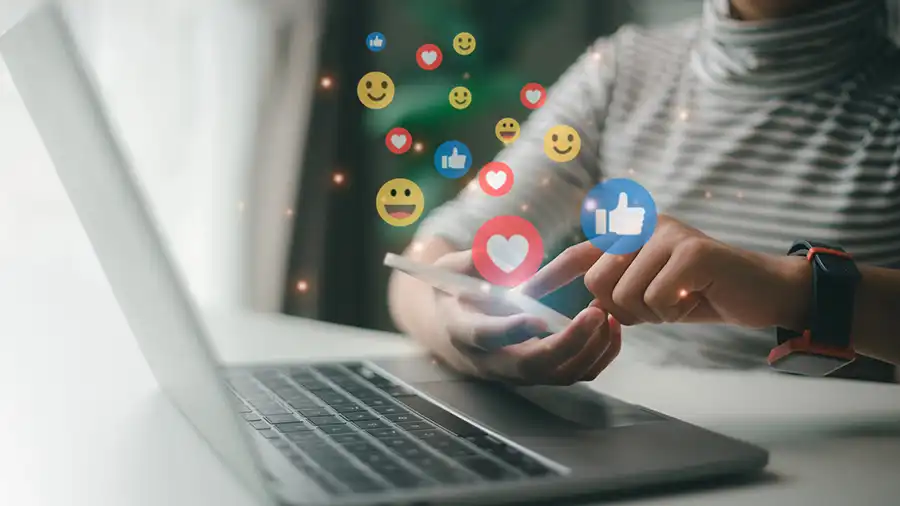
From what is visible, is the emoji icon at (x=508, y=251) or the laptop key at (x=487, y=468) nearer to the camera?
the laptop key at (x=487, y=468)

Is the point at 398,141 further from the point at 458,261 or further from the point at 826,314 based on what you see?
the point at 826,314

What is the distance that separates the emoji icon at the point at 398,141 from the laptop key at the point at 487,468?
0.63 ft

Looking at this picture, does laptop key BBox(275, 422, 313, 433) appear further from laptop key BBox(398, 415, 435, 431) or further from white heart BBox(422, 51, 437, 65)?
white heart BBox(422, 51, 437, 65)

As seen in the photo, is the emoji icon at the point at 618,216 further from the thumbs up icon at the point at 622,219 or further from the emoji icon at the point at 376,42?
the emoji icon at the point at 376,42

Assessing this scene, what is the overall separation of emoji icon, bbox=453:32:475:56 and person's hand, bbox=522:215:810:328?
127 millimetres

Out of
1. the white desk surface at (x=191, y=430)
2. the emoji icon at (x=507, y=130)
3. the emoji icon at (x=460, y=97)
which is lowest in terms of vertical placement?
the white desk surface at (x=191, y=430)

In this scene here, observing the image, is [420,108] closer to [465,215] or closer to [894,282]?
[465,215]

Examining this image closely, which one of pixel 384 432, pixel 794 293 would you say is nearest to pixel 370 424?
pixel 384 432

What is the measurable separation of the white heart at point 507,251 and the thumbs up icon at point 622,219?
4cm

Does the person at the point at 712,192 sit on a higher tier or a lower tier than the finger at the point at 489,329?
higher

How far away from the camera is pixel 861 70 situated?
1.32ft

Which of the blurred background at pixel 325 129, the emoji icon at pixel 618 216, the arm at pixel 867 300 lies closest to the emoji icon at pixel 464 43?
the blurred background at pixel 325 129

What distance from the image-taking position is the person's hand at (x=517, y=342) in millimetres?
390

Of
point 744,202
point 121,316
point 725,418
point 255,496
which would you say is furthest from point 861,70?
point 121,316
